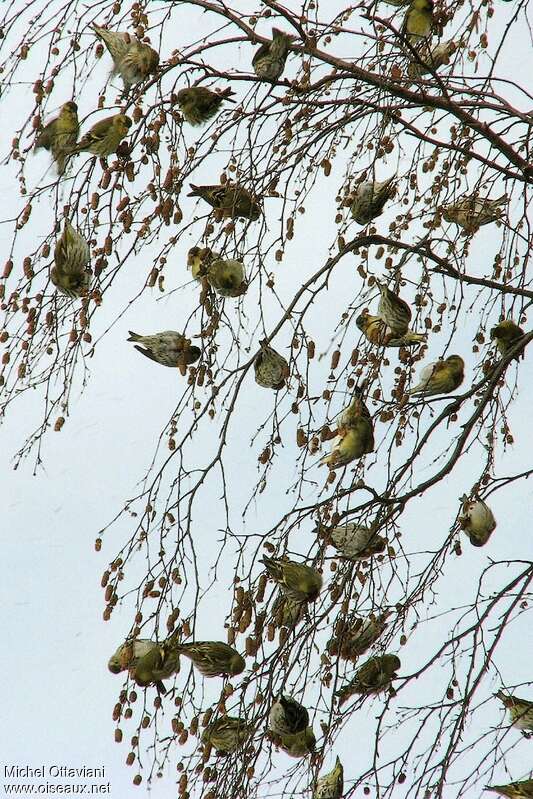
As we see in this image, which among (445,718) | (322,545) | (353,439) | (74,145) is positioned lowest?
(445,718)

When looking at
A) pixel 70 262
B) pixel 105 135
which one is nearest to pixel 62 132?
pixel 105 135

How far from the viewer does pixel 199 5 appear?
6.50ft

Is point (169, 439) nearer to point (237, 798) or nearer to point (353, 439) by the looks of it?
point (353, 439)

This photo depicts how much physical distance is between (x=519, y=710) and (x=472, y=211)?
0.88 meters

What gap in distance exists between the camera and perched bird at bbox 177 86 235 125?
5.88 feet

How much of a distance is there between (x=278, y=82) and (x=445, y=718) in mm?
1175

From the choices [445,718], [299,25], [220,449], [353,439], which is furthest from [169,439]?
[299,25]

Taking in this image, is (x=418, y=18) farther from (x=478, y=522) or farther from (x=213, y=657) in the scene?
(x=213, y=657)

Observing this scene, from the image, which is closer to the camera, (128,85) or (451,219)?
(128,85)

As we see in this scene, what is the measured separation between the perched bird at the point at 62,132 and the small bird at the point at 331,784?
3.50 feet

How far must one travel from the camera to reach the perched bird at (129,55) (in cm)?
170

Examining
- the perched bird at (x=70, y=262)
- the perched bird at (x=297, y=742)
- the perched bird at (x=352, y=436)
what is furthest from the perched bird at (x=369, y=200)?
the perched bird at (x=297, y=742)

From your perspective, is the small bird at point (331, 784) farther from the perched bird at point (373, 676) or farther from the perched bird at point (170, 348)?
the perched bird at point (170, 348)

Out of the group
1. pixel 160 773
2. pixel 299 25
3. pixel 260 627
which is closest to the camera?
pixel 260 627
